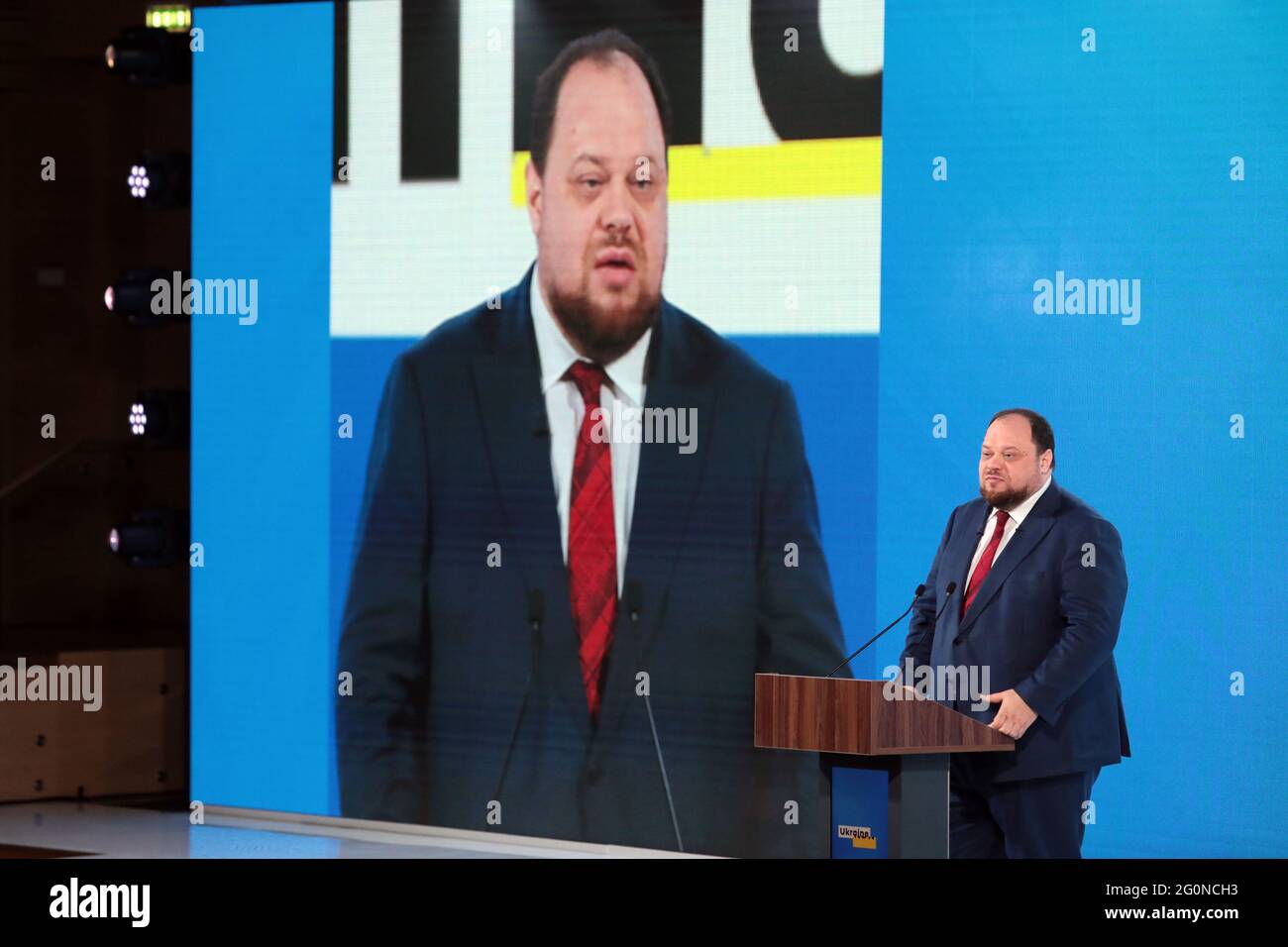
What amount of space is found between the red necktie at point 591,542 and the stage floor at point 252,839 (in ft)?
2.05

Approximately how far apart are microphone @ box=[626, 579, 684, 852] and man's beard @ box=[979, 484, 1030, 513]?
1.55m

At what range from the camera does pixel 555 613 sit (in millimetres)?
7121

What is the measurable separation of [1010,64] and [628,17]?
1.50 m

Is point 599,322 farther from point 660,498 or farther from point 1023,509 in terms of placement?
point 1023,509

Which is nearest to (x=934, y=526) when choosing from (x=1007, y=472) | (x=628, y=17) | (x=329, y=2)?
(x=1007, y=472)

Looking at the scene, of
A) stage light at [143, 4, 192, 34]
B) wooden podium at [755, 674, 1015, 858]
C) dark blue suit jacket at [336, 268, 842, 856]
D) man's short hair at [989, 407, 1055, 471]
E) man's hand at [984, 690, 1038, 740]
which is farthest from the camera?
stage light at [143, 4, 192, 34]

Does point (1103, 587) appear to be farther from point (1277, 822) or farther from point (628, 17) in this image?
point (628, 17)

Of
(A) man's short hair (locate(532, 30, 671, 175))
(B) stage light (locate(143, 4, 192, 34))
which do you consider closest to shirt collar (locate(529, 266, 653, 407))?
(A) man's short hair (locate(532, 30, 671, 175))

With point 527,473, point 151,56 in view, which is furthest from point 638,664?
point 151,56

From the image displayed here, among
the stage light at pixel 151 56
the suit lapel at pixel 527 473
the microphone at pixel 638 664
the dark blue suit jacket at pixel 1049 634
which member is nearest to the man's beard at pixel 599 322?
the suit lapel at pixel 527 473

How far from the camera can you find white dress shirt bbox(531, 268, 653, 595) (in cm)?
704

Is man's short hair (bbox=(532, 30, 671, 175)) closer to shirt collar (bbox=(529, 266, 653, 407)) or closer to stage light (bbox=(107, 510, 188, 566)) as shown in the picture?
shirt collar (bbox=(529, 266, 653, 407))

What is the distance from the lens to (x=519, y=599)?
7.19m

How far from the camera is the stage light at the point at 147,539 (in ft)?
26.5
